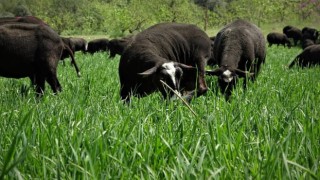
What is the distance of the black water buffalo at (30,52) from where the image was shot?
249 inches

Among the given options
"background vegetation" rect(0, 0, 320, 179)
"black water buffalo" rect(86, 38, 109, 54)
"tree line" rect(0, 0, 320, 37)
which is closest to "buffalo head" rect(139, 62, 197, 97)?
"background vegetation" rect(0, 0, 320, 179)

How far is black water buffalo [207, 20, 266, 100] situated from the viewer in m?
6.55

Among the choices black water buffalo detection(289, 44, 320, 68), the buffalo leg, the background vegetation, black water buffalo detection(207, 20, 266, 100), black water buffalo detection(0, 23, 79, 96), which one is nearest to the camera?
the background vegetation

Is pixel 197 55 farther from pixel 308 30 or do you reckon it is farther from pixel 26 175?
pixel 308 30

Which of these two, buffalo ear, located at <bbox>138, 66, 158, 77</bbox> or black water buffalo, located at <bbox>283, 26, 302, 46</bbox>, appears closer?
buffalo ear, located at <bbox>138, 66, 158, 77</bbox>

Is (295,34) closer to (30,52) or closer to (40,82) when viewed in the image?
(40,82)

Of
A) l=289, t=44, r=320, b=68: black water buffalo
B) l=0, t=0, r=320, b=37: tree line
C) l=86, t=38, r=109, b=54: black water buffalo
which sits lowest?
l=0, t=0, r=320, b=37: tree line

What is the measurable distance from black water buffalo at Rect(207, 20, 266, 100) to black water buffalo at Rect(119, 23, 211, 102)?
410 millimetres

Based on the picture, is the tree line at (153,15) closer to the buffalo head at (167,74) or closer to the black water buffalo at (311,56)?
the black water buffalo at (311,56)

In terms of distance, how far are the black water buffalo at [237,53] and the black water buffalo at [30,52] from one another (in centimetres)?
285

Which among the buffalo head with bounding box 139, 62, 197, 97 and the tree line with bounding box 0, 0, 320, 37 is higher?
the buffalo head with bounding box 139, 62, 197, 97

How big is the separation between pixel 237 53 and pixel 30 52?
4.05m

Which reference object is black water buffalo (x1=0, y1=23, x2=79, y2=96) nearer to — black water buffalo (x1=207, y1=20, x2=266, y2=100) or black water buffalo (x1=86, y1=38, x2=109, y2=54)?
black water buffalo (x1=207, y1=20, x2=266, y2=100)

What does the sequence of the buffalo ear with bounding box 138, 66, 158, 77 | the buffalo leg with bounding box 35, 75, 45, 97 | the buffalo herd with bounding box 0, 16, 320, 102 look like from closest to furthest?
1. the buffalo ear with bounding box 138, 66, 158, 77
2. the buffalo herd with bounding box 0, 16, 320, 102
3. the buffalo leg with bounding box 35, 75, 45, 97
